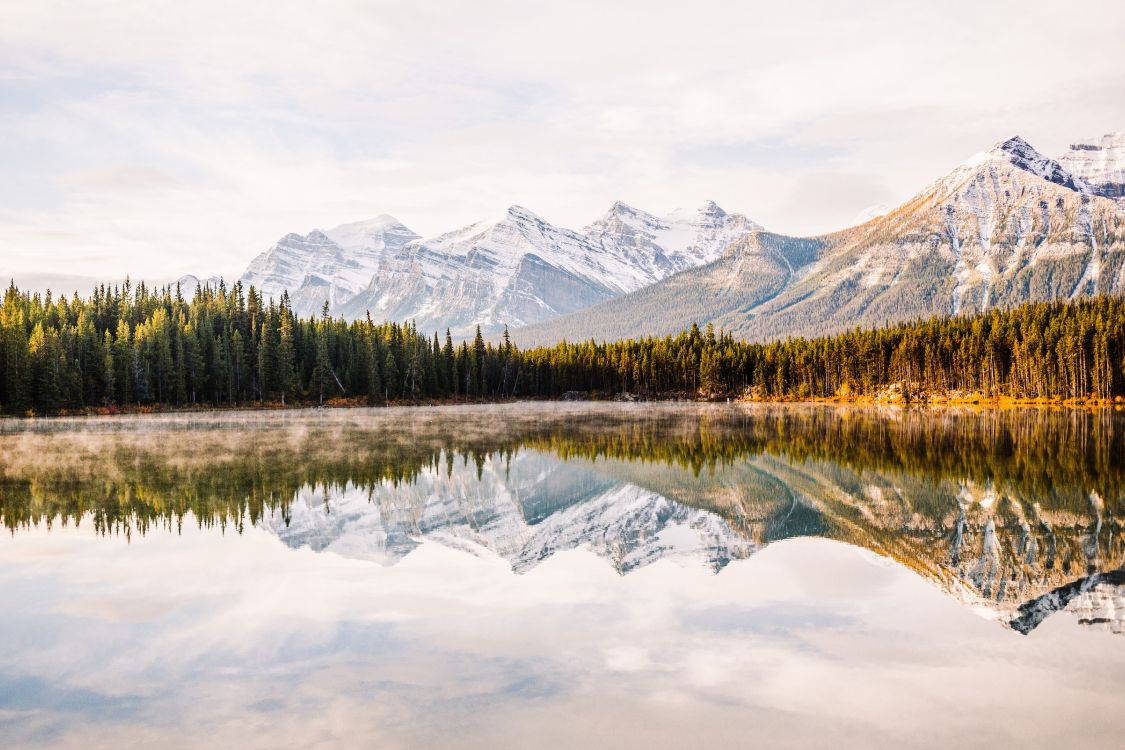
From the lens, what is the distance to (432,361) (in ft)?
486

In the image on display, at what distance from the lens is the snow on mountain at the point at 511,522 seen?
20.1m

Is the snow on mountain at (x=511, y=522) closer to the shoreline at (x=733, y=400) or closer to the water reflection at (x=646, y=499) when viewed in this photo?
the water reflection at (x=646, y=499)

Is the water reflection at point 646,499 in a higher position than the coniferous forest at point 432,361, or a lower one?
lower

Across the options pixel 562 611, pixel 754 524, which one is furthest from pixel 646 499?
pixel 562 611

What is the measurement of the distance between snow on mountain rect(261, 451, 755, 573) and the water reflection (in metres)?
0.09

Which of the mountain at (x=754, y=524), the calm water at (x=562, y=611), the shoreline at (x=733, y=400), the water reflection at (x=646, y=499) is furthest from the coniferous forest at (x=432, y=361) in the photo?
the mountain at (x=754, y=524)

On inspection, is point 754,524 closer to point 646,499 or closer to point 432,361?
point 646,499

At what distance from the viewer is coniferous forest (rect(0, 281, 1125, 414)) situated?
104m

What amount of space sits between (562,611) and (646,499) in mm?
13844

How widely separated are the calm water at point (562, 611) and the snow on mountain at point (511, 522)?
0.15 metres

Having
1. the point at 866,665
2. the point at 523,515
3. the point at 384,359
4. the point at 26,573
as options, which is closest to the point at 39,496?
the point at 26,573

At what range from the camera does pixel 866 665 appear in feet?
38.8

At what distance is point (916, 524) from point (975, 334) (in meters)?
119

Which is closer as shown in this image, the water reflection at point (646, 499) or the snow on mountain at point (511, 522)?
the water reflection at point (646, 499)
